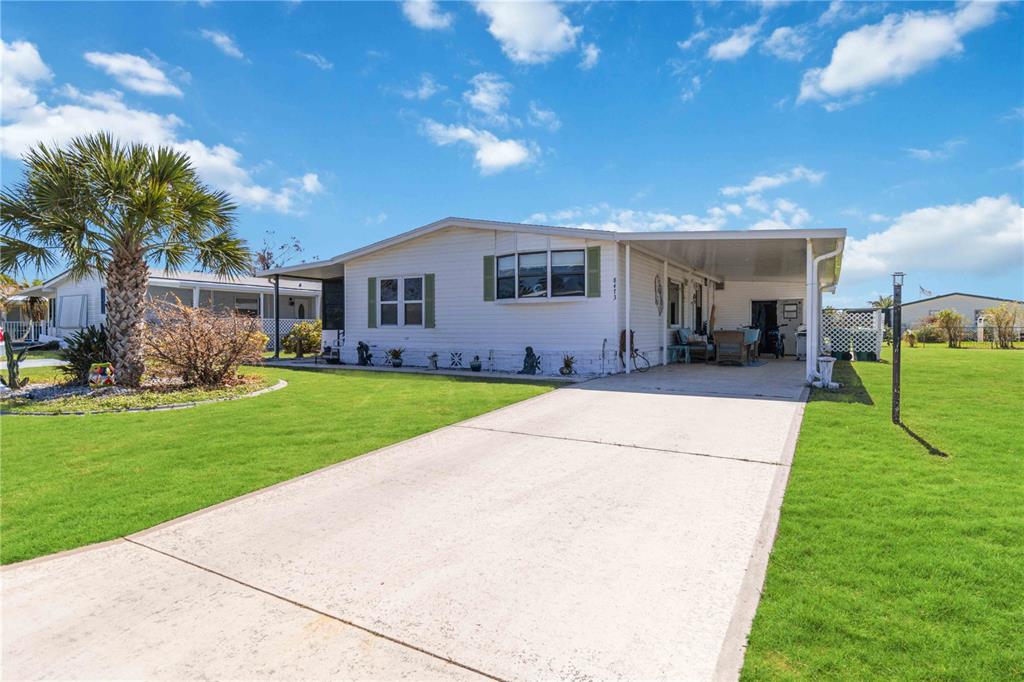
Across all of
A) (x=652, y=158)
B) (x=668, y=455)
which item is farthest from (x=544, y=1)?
(x=668, y=455)

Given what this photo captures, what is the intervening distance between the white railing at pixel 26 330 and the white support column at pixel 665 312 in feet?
101

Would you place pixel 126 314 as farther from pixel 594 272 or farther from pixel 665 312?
pixel 665 312

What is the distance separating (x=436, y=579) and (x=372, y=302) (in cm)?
1292

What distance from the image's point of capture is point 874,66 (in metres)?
9.76

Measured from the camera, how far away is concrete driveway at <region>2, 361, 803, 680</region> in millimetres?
2127

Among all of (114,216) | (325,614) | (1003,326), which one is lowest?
(325,614)

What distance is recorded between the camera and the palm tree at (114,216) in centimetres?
882

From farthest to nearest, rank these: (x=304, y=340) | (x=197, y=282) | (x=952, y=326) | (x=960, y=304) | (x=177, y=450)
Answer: (x=960, y=304) < (x=952, y=326) < (x=197, y=282) < (x=304, y=340) < (x=177, y=450)

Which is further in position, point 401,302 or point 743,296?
point 743,296

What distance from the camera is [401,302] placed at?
47.3ft

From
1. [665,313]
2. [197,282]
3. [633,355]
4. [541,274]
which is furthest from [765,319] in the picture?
[197,282]

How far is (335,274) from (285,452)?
12051 millimetres

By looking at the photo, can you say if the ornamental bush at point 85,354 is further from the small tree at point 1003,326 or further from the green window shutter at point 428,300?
the small tree at point 1003,326

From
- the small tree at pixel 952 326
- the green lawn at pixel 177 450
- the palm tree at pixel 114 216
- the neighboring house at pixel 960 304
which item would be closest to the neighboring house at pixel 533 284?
the green lawn at pixel 177 450
